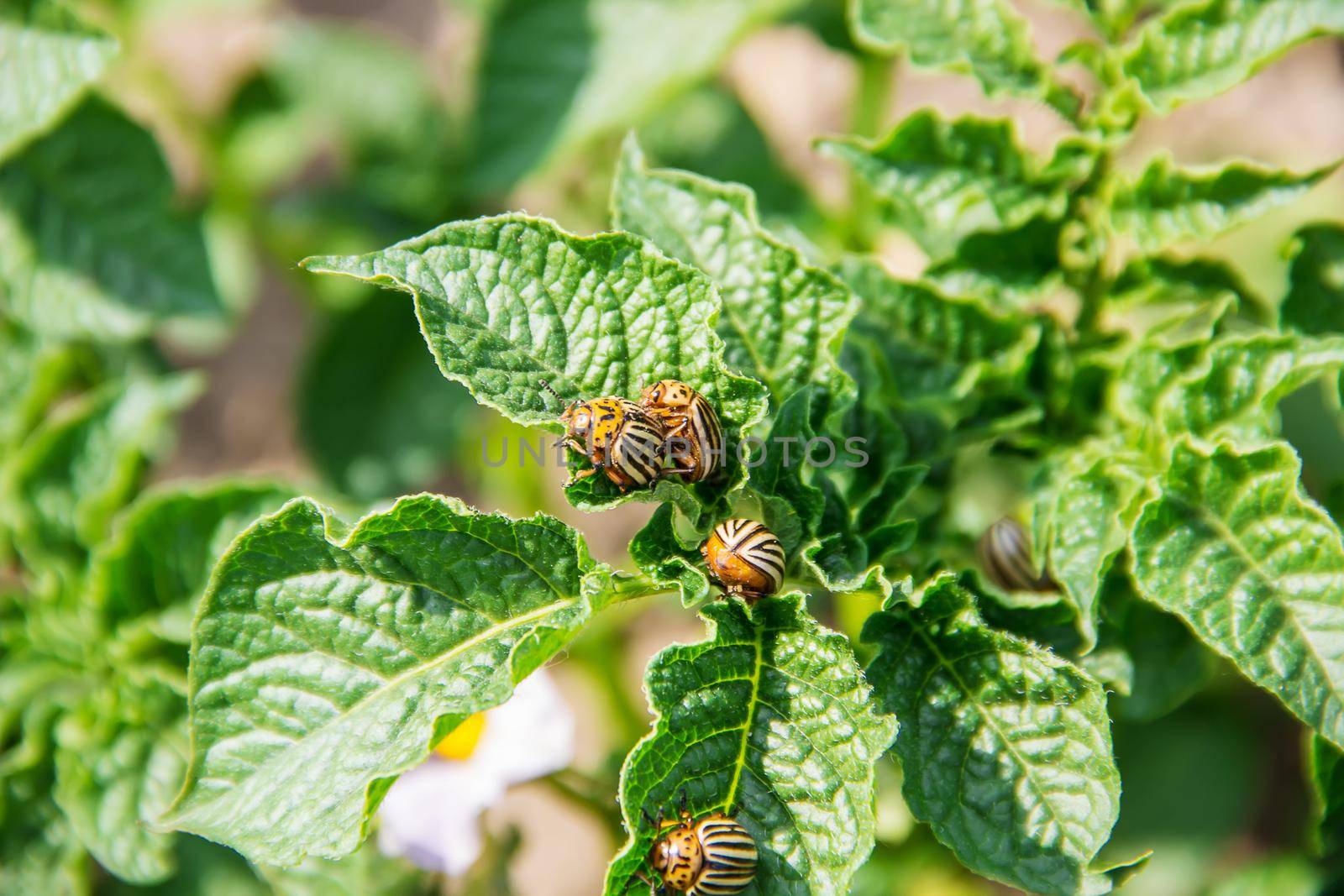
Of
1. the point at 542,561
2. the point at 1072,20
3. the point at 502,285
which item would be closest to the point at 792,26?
the point at 1072,20

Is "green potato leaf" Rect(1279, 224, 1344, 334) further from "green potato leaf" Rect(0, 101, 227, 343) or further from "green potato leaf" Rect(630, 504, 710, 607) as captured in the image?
"green potato leaf" Rect(0, 101, 227, 343)

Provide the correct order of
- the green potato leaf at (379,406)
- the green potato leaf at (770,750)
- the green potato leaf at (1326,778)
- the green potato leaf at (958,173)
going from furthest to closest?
the green potato leaf at (379,406), the green potato leaf at (958,173), the green potato leaf at (1326,778), the green potato leaf at (770,750)

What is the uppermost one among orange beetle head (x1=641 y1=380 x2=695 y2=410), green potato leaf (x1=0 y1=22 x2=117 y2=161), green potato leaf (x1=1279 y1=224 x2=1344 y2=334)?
green potato leaf (x1=0 y1=22 x2=117 y2=161)

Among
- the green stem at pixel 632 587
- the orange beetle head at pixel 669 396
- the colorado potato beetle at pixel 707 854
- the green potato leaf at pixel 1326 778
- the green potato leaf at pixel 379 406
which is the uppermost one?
the orange beetle head at pixel 669 396

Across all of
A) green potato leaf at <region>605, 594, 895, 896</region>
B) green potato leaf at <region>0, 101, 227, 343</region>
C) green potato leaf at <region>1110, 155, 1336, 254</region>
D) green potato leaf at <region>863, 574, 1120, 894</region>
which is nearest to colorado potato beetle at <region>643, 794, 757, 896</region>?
green potato leaf at <region>605, 594, 895, 896</region>

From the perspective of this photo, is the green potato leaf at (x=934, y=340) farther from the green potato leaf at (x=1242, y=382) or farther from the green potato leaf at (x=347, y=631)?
the green potato leaf at (x=347, y=631)

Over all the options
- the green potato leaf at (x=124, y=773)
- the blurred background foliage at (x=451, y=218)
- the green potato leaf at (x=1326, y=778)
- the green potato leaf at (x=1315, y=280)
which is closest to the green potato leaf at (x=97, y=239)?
the blurred background foliage at (x=451, y=218)

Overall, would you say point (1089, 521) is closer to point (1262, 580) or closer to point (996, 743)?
point (1262, 580)
